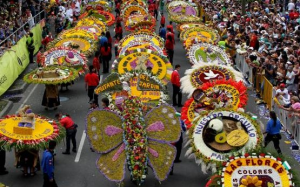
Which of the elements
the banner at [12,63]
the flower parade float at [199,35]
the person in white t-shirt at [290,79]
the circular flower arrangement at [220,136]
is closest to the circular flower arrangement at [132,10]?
the flower parade float at [199,35]

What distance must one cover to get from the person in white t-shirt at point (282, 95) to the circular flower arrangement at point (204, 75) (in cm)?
141

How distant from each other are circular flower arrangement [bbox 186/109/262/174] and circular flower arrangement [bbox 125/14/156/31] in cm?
1618

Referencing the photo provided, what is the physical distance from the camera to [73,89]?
1064 inches

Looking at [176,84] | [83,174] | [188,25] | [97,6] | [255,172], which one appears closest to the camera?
[255,172]

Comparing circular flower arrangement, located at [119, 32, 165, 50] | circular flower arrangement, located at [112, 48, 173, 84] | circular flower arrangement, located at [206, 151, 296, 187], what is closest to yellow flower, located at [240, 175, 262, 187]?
circular flower arrangement, located at [206, 151, 296, 187]

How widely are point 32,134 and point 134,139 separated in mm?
2791

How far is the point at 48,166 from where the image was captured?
15742 millimetres

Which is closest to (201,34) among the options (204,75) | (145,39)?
(145,39)

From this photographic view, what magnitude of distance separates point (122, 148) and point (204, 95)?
13.1 ft

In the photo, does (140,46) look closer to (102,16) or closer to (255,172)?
(102,16)

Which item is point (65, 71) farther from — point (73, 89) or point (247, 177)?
point (247, 177)

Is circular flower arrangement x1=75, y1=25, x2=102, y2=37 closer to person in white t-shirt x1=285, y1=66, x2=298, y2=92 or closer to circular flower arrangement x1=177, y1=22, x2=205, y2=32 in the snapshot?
circular flower arrangement x1=177, y1=22, x2=205, y2=32

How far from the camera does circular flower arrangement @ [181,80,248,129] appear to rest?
60.1 ft

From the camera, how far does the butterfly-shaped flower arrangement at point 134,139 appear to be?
51.6ft
